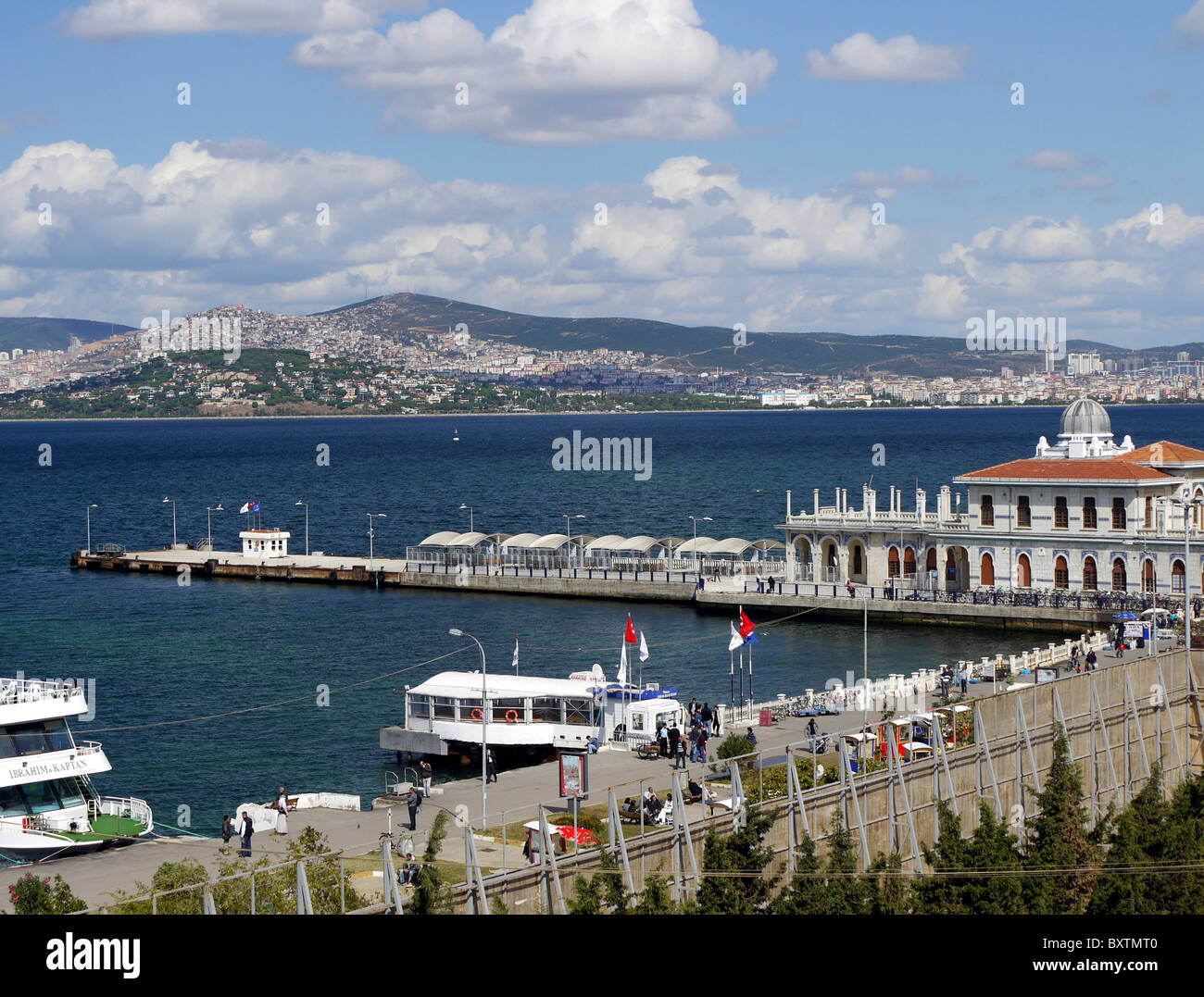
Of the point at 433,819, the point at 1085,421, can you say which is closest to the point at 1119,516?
the point at 1085,421

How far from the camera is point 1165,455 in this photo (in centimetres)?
7331

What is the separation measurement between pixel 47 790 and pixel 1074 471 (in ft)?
171

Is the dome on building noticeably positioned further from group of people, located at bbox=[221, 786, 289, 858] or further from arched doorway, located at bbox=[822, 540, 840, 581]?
group of people, located at bbox=[221, 786, 289, 858]

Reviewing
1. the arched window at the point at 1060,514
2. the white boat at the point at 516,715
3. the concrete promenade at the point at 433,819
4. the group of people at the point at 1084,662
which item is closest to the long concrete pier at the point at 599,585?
the arched window at the point at 1060,514

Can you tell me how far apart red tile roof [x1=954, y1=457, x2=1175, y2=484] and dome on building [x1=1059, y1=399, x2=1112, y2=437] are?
411 cm

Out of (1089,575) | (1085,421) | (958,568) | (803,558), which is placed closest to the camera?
(1089,575)

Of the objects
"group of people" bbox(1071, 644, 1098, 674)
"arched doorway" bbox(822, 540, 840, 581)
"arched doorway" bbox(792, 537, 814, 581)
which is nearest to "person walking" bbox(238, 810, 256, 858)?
"group of people" bbox(1071, 644, 1098, 674)

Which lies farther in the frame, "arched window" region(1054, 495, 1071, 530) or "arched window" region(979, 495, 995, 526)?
"arched window" region(979, 495, 995, 526)

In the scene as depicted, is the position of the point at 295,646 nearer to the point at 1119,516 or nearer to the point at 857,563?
the point at 857,563

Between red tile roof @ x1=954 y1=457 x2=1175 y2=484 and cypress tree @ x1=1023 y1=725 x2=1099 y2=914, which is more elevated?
red tile roof @ x1=954 y1=457 x2=1175 y2=484

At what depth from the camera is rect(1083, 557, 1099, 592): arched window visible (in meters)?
71.8

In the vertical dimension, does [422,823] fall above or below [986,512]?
below
